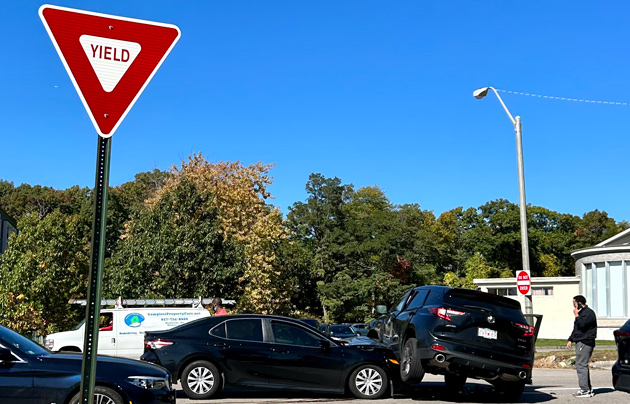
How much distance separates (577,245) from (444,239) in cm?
1433

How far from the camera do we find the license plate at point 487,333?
11609mm

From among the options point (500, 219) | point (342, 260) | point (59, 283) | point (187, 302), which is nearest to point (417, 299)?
point (187, 302)

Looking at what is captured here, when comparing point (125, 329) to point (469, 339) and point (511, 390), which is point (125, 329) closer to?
point (511, 390)

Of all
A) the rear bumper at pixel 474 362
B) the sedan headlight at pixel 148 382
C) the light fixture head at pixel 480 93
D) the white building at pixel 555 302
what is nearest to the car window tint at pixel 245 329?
the rear bumper at pixel 474 362

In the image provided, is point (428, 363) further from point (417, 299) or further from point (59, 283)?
point (59, 283)

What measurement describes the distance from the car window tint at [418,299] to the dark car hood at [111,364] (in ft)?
18.2

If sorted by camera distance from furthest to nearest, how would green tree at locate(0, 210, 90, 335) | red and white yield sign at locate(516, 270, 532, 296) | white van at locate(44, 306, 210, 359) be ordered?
green tree at locate(0, 210, 90, 335) < white van at locate(44, 306, 210, 359) < red and white yield sign at locate(516, 270, 532, 296)

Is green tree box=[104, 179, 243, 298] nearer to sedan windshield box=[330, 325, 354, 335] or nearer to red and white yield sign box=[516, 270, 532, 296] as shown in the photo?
sedan windshield box=[330, 325, 354, 335]

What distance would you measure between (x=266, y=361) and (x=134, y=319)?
37.8ft

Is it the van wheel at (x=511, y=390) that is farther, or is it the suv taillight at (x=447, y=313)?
the van wheel at (x=511, y=390)

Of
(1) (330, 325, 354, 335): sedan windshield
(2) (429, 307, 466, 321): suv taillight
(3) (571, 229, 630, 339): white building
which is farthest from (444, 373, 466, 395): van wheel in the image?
(3) (571, 229, 630, 339): white building

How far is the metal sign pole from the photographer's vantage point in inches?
131

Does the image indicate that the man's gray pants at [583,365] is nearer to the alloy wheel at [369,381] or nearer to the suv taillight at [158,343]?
the alloy wheel at [369,381]

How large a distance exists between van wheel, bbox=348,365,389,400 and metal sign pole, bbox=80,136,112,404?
369 inches
